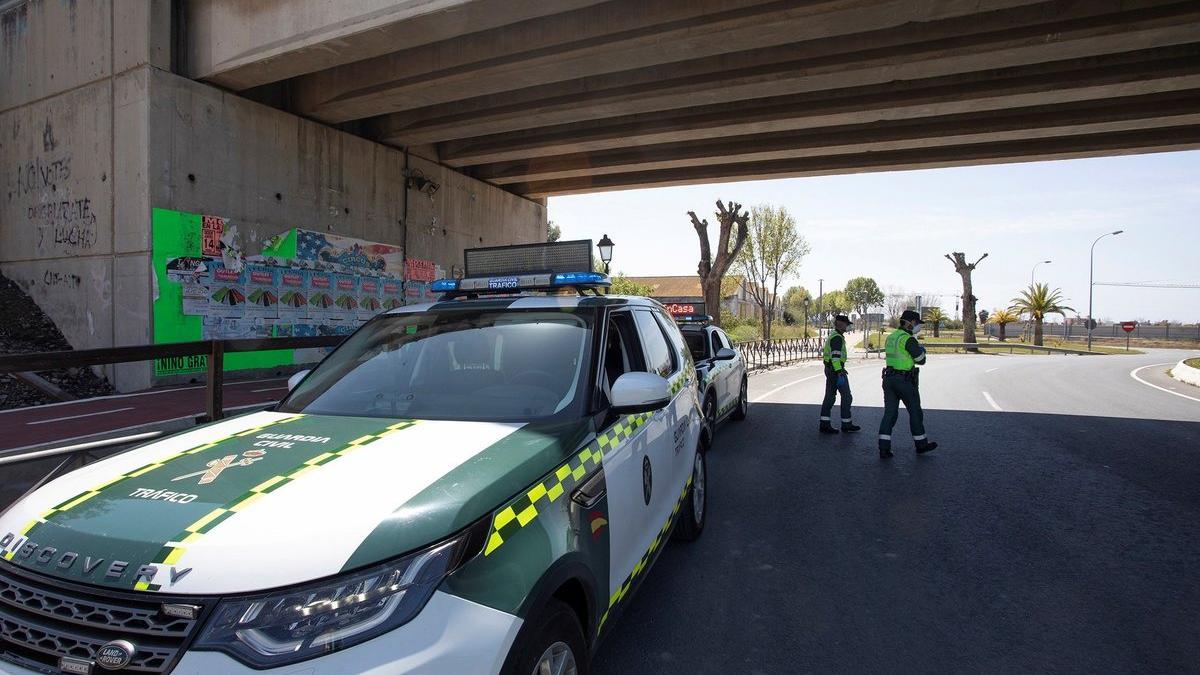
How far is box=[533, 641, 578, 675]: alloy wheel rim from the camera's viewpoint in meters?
2.03

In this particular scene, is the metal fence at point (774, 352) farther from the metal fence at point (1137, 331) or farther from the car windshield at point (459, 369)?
the metal fence at point (1137, 331)

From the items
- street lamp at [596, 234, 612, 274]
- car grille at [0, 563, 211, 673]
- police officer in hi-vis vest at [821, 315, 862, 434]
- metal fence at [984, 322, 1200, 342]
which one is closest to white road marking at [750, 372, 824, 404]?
police officer in hi-vis vest at [821, 315, 862, 434]

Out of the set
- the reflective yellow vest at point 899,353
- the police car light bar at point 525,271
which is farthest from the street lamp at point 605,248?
the police car light bar at point 525,271

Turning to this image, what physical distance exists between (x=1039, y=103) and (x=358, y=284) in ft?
45.8

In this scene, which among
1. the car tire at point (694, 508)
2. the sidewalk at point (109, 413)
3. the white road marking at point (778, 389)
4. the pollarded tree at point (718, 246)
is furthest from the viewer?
the pollarded tree at point (718, 246)

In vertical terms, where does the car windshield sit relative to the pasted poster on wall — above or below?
below

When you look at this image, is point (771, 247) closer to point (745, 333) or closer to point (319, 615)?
point (745, 333)

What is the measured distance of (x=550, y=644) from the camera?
2.04 m

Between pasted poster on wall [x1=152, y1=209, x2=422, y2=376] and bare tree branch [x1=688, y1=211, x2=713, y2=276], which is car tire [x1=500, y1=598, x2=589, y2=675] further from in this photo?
bare tree branch [x1=688, y1=211, x2=713, y2=276]

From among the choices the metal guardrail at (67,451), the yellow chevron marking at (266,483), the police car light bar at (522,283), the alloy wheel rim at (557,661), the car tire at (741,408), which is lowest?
the car tire at (741,408)

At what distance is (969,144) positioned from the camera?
14633mm

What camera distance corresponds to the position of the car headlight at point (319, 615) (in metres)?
1.51

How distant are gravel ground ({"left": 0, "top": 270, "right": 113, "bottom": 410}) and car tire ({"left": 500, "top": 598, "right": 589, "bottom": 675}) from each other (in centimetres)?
1071

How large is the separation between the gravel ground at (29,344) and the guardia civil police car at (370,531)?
9.38 metres
